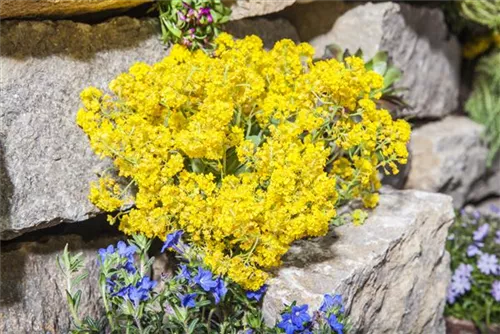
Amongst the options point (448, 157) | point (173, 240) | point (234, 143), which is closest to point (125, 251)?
point (173, 240)

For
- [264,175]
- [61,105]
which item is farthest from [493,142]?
[61,105]

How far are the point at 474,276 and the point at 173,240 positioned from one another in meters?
1.94

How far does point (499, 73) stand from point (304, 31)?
1.51m

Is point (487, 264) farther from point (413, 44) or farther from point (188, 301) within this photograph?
point (188, 301)

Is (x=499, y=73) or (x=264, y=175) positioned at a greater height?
(x=264, y=175)

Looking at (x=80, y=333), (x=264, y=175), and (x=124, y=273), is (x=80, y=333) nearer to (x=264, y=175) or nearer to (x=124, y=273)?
Answer: (x=124, y=273)

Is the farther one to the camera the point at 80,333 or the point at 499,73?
the point at 499,73

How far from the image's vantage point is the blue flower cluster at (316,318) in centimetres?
227

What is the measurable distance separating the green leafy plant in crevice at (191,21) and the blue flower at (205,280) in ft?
3.37

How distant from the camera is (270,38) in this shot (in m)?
3.44

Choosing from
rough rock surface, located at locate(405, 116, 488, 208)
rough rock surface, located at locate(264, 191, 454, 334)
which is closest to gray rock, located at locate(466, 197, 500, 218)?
rough rock surface, located at locate(405, 116, 488, 208)

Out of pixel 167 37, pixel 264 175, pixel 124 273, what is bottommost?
pixel 124 273

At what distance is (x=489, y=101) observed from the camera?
4.59 m

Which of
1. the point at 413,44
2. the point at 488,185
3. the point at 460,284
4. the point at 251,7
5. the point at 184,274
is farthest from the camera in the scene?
the point at 488,185
